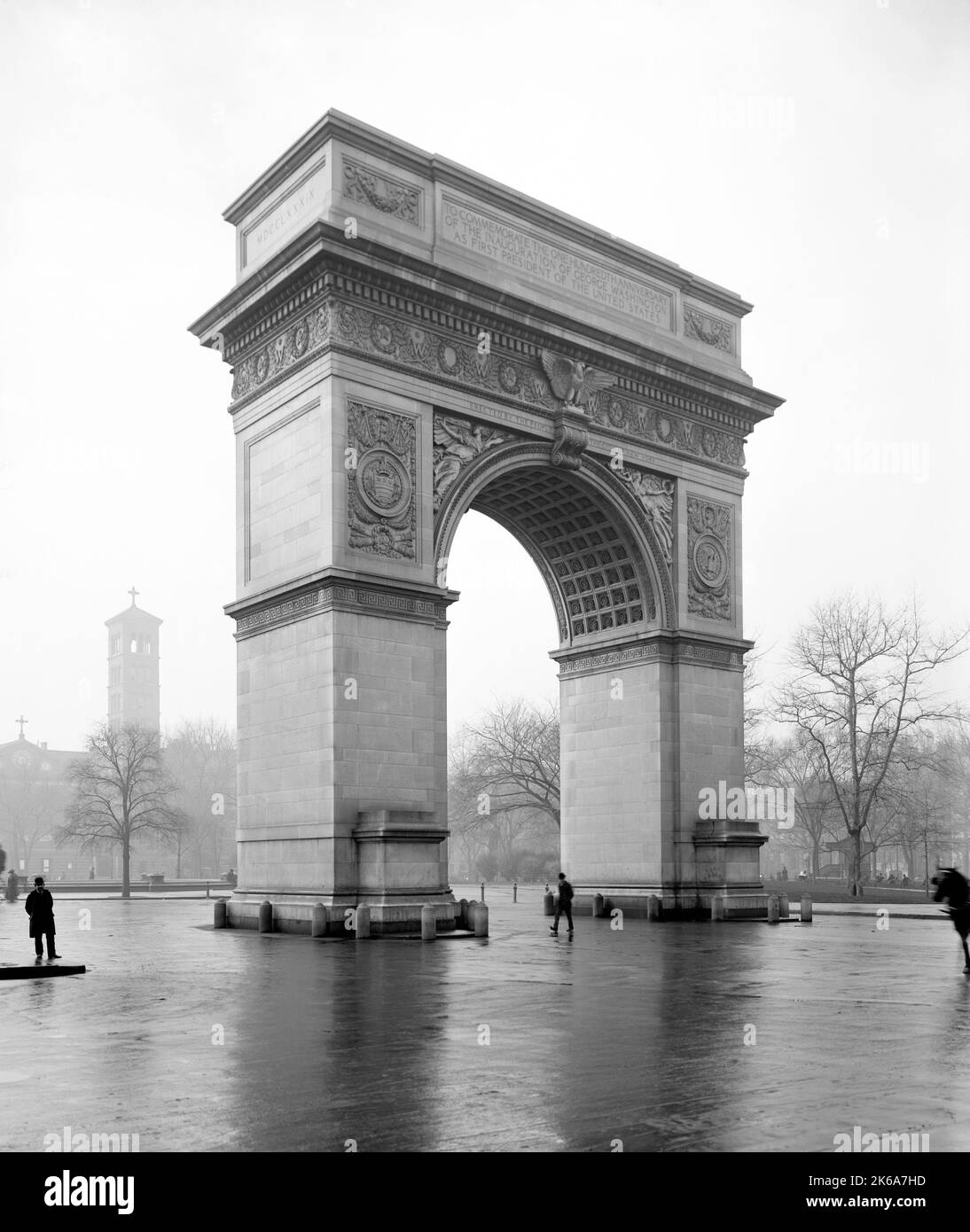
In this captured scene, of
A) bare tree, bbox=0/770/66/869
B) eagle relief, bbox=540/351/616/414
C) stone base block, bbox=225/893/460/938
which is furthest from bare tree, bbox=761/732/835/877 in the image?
bare tree, bbox=0/770/66/869

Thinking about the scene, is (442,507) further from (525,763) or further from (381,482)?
(525,763)

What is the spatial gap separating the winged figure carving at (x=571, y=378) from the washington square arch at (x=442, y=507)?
106 millimetres

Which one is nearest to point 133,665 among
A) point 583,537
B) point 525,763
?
point 525,763

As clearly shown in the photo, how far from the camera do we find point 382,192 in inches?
1201

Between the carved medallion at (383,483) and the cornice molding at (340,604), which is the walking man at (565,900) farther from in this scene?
the carved medallion at (383,483)

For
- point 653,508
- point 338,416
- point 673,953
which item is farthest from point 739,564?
point 673,953

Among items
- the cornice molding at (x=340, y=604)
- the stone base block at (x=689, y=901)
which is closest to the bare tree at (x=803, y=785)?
the stone base block at (x=689, y=901)

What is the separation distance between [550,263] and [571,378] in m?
3.19

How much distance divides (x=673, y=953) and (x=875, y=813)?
194 feet

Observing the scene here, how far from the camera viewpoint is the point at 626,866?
3631 cm

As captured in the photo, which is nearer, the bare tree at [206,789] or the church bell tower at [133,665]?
the bare tree at [206,789]

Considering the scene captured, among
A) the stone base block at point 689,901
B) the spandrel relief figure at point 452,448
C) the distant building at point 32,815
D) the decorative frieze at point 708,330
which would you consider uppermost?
the decorative frieze at point 708,330

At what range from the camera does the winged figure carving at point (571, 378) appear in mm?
33656

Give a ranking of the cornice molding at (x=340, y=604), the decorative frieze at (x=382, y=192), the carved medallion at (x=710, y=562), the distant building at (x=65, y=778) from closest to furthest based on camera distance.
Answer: the cornice molding at (x=340, y=604) < the decorative frieze at (x=382, y=192) < the carved medallion at (x=710, y=562) < the distant building at (x=65, y=778)
